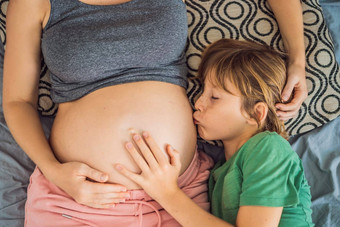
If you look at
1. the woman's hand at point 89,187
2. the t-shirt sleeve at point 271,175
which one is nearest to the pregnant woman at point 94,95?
the woman's hand at point 89,187

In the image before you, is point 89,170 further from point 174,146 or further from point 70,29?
point 70,29

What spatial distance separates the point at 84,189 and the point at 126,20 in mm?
540

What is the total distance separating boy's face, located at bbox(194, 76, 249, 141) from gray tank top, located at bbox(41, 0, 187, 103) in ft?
0.41

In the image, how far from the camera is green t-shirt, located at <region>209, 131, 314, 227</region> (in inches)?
34.6

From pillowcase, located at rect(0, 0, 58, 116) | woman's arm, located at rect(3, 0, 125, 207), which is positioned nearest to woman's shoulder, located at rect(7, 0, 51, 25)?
woman's arm, located at rect(3, 0, 125, 207)

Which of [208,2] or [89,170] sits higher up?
[208,2]

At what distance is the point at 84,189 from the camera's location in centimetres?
95

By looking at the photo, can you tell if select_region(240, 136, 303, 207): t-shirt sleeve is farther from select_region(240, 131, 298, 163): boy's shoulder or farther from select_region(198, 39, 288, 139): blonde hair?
select_region(198, 39, 288, 139): blonde hair

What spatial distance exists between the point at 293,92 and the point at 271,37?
0.23 m

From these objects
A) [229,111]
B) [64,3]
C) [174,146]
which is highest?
[64,3]

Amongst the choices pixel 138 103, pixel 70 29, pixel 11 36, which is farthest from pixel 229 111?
pixel 11 36

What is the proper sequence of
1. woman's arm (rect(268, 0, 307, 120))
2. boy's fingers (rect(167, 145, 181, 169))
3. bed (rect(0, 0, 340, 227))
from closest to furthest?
1. boy's fingers (rect(167, 145, 181, 169))
2. woman's arm (rect(268, 0, 307, 120))
3. bed (rect(0, 0, 340, 227))

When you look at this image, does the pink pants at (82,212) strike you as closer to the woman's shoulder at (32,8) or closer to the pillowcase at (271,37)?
the pillowcase at (271,37)

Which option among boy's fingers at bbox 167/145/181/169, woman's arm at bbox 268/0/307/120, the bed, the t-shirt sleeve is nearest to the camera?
the t-shirt sleeve
